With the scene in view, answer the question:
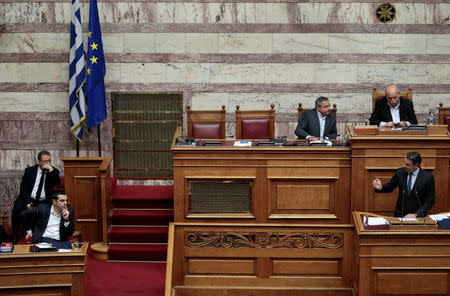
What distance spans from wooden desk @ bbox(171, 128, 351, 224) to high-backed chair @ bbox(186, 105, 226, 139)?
1335mm

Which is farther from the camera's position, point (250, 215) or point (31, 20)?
point (31, 20)

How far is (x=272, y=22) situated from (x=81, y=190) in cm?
325

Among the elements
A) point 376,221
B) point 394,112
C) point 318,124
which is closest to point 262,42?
point 318,124

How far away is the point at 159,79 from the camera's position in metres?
9.08

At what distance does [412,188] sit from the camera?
628 centimetres

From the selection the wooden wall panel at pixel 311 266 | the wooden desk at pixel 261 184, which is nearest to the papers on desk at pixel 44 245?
the wooden desk at pixel 261 184

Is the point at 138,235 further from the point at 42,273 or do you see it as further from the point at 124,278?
the point at 42,273

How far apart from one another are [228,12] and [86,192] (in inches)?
117

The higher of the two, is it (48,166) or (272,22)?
(272,22)

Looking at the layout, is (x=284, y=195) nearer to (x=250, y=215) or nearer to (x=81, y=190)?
(x=250, y=215)

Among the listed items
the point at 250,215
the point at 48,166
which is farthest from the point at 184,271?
the point at 48,166

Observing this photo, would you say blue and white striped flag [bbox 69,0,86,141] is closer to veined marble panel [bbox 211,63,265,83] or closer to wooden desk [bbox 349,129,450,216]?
veined marble panel [bbox 211,63,265,83]


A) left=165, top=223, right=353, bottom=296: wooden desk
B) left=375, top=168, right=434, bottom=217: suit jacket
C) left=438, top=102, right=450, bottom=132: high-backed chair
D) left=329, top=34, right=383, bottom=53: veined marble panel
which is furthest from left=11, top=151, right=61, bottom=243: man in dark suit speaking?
left=438, top=102, right=450, bottom=132: high-backed chair

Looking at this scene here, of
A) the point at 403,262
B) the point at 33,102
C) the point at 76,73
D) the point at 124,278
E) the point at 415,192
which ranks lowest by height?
the point at 124,278
